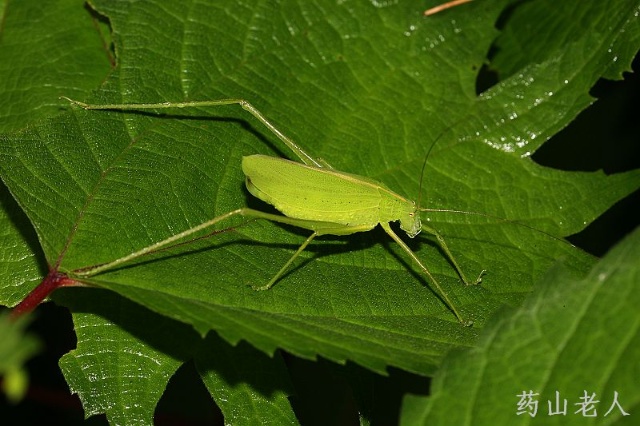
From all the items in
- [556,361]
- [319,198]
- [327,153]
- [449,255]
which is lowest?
[556,361]

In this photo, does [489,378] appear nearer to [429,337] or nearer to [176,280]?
[429,337]

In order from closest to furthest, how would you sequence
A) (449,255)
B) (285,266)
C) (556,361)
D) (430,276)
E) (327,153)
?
(556,361) < (285,266) < (430,276) < (449,255) < (327,153)

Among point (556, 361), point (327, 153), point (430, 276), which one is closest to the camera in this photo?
point (556, 361)

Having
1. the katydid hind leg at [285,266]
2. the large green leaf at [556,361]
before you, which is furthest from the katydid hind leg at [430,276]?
the large green leaf at [556,361]

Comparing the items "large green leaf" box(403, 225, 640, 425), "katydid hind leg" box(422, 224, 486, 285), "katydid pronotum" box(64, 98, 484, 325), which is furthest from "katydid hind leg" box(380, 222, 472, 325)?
"large green leaf" box(403, 225, 640, 425)

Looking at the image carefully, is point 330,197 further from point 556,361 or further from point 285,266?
point 556,361

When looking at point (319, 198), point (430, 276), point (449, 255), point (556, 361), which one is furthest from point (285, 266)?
point (556, 361)

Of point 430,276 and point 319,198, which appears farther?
point 319,198
